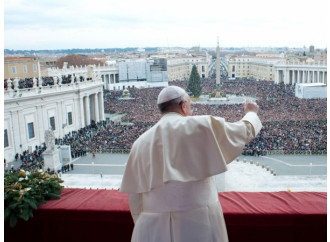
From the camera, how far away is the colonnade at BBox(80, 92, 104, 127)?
27734 millimetres

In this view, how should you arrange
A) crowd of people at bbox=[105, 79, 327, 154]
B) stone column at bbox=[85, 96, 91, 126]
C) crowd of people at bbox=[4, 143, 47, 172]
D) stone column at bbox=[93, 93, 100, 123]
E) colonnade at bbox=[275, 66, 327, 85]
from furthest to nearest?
colonnade at bbox=[275, 66, 327, 85] → stone column at bbox=[93, 93, 100, 123] → stone column at bbox=[85, 96, 91, 126] → crowd of people at bbox=[105, 79, 327, 154] → crowd of people at bbox=[4, 143, 47, 172]

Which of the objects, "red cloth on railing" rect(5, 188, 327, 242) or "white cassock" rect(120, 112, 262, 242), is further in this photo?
"red cloth on railing" rect(5, 188, 327, 242)

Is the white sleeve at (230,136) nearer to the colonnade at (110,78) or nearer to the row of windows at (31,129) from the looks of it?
the row of windows at (31,129)

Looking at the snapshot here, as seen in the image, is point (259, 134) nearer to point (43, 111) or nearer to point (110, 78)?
point (43, 111)

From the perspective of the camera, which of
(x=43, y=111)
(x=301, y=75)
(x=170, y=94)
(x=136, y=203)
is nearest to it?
(x=170, y=94)

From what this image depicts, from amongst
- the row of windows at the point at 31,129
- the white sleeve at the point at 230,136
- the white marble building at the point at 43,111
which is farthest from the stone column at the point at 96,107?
the white sleeve at the point at 230,136

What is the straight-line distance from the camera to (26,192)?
9.94ft

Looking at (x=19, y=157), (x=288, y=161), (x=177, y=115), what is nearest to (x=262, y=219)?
(x=177, y=115)

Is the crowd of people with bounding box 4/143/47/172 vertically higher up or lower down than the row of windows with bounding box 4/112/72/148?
lower down

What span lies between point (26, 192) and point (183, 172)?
1.64 meters

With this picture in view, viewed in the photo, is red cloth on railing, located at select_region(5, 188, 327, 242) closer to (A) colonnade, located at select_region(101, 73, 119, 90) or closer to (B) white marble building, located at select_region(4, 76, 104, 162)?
(B) white marble building, located at select_region(4, 76, 104, 162)

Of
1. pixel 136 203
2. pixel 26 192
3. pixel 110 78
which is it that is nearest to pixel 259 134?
pixel 26 192

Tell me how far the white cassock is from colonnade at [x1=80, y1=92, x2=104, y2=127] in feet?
83.1

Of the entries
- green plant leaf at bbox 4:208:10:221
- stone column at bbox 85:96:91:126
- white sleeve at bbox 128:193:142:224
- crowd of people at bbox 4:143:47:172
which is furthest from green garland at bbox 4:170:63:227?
stone column at bbox 85:96:91:126
